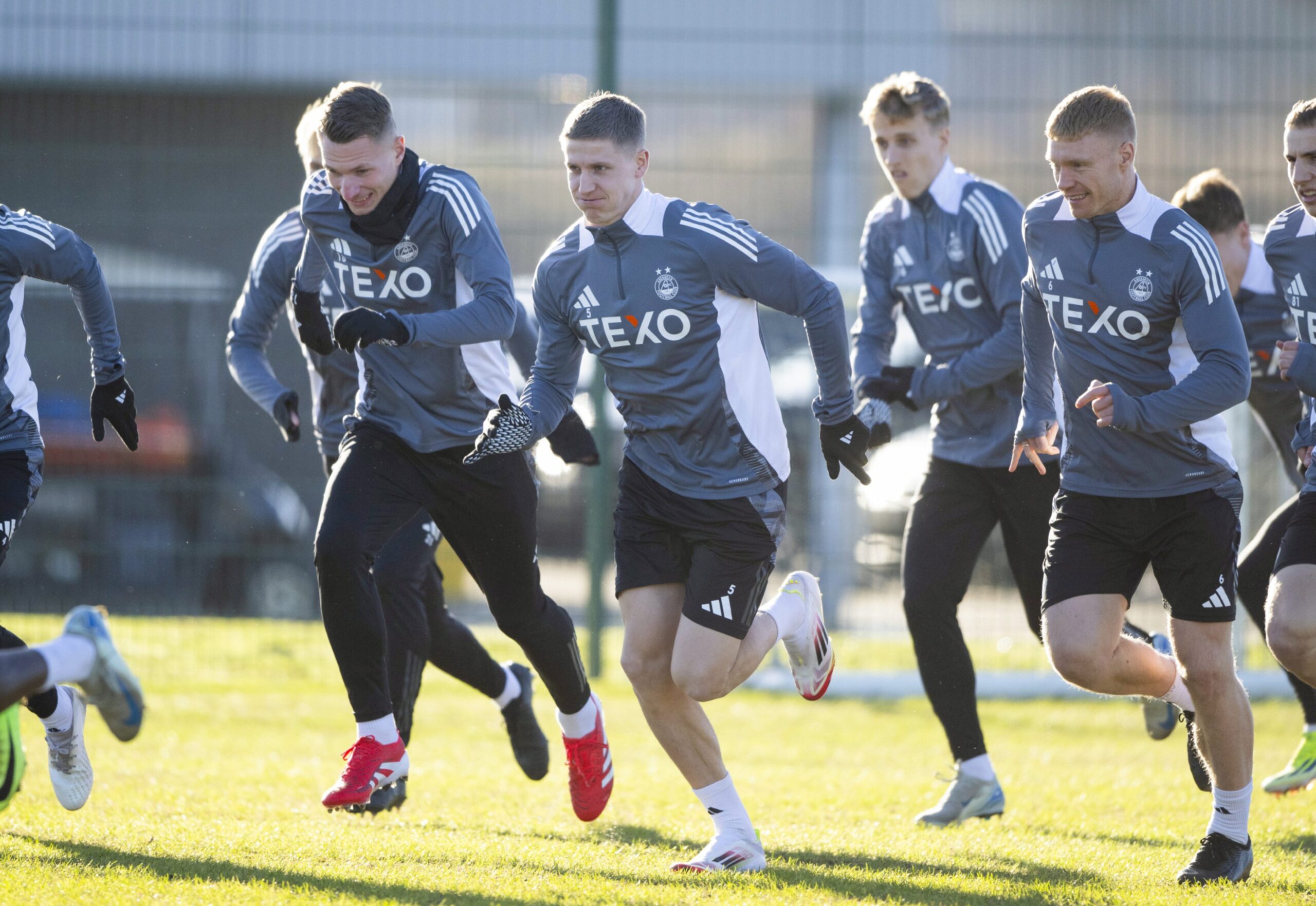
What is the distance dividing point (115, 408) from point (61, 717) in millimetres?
1033

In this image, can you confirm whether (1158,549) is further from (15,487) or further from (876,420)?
(15,487)

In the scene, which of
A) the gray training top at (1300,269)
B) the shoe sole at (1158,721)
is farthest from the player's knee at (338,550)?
the shoe sole at (1158,721)

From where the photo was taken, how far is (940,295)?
5.38m

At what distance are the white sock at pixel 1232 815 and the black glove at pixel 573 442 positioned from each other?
7.88ft

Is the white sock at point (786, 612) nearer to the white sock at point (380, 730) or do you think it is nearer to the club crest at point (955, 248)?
the white sock at point (380, 730)

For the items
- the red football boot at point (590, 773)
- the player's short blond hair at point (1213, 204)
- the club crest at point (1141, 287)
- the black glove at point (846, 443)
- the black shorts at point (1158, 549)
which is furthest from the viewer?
the player's short blond hair at point (1213, 204)

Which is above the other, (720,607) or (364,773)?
(720,607)

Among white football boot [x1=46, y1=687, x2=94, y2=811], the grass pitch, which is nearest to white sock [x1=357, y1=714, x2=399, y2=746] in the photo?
the grass pitch

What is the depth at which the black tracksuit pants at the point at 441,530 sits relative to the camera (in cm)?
456

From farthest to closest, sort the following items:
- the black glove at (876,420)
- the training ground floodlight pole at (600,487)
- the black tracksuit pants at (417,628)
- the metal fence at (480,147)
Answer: the training ground floodlight pole at (600,487)
the metal fence at (480,147)
the black tracksuit pants at (417,628)
the black glove at (876,420)

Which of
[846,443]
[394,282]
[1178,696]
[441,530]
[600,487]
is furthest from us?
[600,487]

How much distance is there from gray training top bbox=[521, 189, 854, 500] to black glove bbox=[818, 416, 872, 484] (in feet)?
0.10

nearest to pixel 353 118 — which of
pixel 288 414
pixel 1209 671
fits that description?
pixel 288 414

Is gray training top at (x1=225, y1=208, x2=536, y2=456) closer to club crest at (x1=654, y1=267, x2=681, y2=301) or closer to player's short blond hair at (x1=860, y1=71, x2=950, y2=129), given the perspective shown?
club crest at (x1=654, y1=267, x2=681, y2=301)
